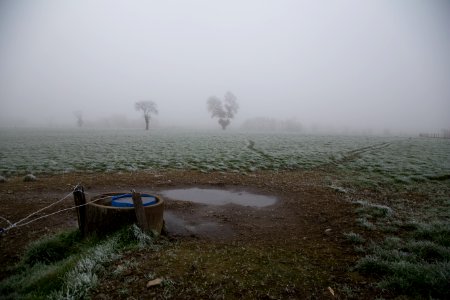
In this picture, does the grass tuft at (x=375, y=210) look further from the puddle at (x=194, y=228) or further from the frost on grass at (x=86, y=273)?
the frost on grass at (x=86, y=273)

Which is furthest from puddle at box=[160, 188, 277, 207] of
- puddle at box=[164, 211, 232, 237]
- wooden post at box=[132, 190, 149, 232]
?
wooden post at box=[132, 190, 149, 232]

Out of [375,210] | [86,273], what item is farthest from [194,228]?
[375,210]

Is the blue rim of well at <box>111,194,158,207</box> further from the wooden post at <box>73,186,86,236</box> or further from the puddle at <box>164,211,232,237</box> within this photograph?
the puddle at <box>164,211,232,237</box>

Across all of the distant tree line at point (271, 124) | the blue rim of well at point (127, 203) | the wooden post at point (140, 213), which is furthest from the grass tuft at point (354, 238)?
the distant tree line at point (271, 124)

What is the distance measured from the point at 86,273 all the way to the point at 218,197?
27.6ft

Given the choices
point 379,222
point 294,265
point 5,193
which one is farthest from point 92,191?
point 379,222

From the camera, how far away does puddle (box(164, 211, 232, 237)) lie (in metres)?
8.91

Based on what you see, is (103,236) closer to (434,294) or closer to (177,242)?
(177,242)

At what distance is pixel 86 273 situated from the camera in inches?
218

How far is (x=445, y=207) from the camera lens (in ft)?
35.3

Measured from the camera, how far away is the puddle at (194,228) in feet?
29.2

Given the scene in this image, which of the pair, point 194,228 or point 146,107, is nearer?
point 194,228

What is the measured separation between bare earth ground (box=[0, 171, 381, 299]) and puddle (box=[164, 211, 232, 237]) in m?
0.04

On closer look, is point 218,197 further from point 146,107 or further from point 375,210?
point 146,107
